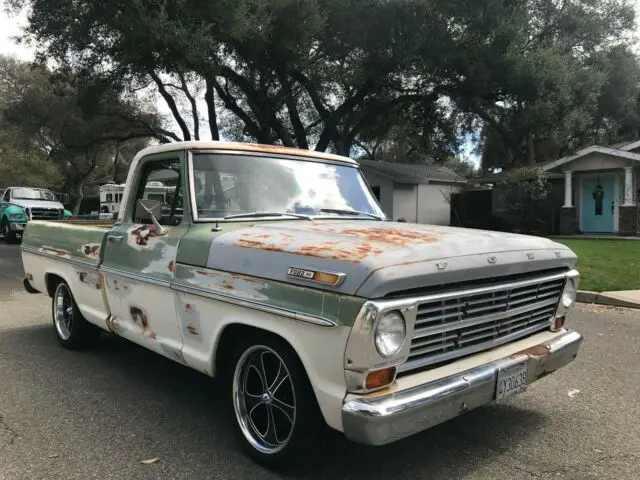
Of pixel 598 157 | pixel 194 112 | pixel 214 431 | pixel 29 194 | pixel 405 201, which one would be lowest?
pixel 214 431

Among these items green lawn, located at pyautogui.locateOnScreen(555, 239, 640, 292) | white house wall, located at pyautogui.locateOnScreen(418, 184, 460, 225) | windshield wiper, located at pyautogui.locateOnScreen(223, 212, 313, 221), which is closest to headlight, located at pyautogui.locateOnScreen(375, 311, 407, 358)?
windshield wiper, located at pyautogui.locateOnScreen(223, 212, 313, 221)

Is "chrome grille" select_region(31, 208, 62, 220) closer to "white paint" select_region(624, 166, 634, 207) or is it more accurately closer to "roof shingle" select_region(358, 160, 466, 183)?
"roof shingle" select_region(358, 160, 466, 183)

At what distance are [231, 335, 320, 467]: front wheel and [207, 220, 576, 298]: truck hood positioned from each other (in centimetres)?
47

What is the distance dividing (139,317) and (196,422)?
949 millimetres

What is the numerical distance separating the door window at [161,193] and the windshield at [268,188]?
0.23 m

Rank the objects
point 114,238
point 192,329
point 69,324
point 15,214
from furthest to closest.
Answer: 1. point 15,214
2. point 69,324
3. point 114,238
4. point 192,329

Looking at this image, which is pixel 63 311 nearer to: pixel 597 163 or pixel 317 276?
pixel 317 276

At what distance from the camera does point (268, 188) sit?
4191mm

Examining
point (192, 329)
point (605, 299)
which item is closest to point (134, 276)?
point (192, 329)

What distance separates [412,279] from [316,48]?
64.1 ft

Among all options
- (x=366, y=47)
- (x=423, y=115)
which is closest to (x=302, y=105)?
(x=423, y=115)

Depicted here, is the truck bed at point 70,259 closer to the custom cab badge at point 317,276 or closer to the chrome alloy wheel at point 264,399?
the chrome alloy wheel at point 264,399

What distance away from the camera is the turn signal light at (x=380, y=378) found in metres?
2.63

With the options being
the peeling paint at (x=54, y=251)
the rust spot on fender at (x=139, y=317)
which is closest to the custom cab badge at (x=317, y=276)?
the rust spot on fender at (x=139, y=317)
